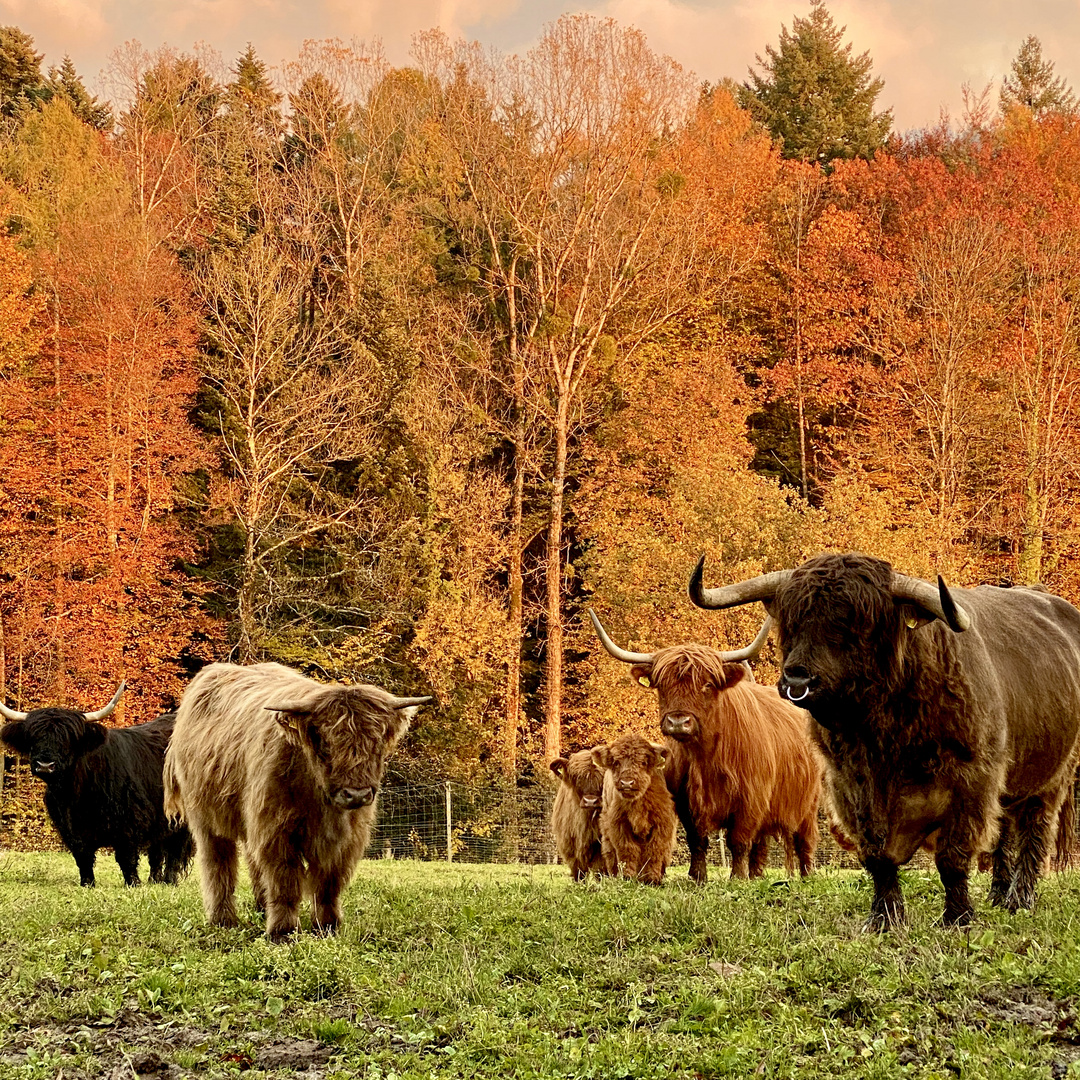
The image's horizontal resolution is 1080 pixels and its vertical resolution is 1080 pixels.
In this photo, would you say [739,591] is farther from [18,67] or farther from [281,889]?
[18,67]

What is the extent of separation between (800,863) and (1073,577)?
23.2 meters

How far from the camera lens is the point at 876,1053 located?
491cm

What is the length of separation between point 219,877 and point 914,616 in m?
4.96

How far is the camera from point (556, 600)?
119 feet

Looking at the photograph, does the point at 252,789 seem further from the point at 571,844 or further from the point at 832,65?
the point at 832,65

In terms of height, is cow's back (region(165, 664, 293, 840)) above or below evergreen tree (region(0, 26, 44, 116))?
below

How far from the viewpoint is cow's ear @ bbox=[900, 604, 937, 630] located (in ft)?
23.5

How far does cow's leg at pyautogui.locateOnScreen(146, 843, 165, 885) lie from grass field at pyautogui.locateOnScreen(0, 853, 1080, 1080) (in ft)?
22.2

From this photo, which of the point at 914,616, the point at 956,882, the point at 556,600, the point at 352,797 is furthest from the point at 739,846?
the point at 556,600

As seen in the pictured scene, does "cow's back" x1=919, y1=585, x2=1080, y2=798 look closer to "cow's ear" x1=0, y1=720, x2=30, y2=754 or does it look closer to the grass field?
the grass field

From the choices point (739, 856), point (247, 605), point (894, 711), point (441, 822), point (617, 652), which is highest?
point (247, 605)

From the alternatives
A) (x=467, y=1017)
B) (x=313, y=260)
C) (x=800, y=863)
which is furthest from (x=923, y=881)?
(x=313, y=260)

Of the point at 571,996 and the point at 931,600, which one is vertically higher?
the point at 931,600

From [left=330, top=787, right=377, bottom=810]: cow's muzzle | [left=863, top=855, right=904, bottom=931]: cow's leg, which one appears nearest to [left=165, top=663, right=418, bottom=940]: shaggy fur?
[left=330, top=787, right=377, bottom=810]: cow's muzzle
